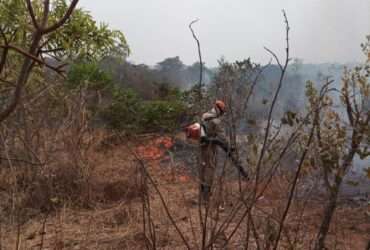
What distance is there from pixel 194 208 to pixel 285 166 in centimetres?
230

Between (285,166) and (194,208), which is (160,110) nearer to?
(194,208)

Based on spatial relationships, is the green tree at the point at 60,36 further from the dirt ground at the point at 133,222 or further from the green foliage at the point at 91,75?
the green foliage at the point at 91,75

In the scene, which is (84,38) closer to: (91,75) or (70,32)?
(70,32)

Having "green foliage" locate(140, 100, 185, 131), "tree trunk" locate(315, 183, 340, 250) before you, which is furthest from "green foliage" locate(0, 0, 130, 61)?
"green foliage" locate(140, 100, 185, 131)

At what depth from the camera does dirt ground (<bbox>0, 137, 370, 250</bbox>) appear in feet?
11.0

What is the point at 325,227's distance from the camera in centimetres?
290

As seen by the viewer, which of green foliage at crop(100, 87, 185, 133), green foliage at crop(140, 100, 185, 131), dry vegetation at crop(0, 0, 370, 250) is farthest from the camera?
green foliage at crop(140, 100, 185, 131)

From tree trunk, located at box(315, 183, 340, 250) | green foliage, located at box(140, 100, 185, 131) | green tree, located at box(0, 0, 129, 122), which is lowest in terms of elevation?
tree trunk, located at box(315, 183, 340, 250)

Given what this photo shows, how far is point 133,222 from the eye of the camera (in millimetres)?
4094

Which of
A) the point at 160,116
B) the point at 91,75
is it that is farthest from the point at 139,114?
the point at 91,75

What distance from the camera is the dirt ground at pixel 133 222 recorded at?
3354 mm

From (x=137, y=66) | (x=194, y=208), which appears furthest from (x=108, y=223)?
(x=137, y=66)

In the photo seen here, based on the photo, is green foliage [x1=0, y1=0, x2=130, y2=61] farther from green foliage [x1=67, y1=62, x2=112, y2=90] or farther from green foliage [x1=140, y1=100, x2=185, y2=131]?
green foliage [x1=140, y1=100, x2=185, y2=131]

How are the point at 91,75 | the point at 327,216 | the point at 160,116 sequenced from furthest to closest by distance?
the point at 160,116, the point at 91,75, the point at 327,216
